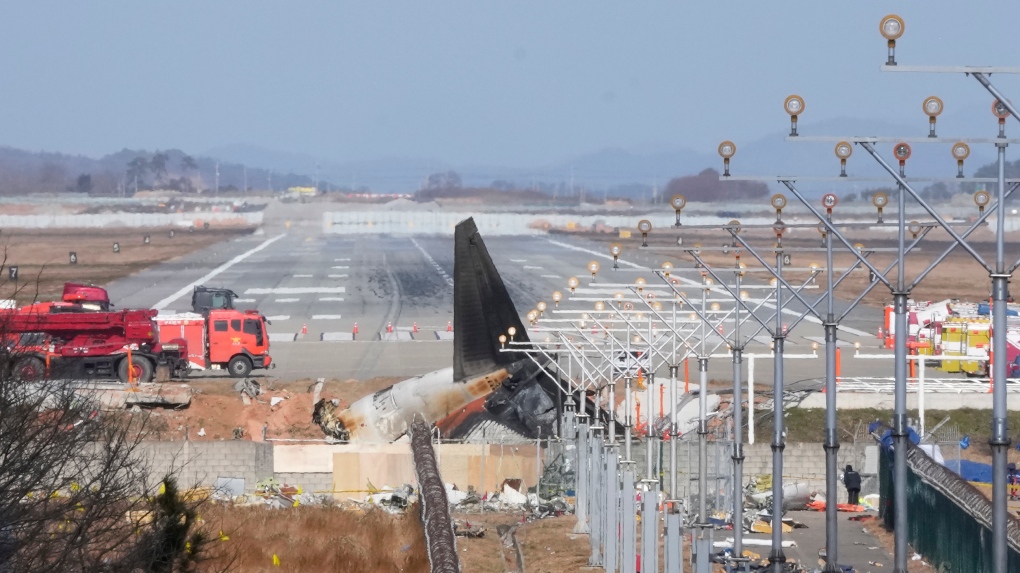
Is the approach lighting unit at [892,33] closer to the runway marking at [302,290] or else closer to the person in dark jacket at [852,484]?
the person in dark jacket at [852,484]

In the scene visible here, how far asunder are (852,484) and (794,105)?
20000 millimetres

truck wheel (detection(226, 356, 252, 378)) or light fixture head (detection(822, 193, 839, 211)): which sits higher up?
light fixture head (detection(822, 193, 839, 211))

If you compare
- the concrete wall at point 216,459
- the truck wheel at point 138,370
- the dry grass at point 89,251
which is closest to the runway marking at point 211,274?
the dry grass at point 89,251

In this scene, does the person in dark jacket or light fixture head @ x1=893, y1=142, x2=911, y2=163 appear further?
the person in dark jacket

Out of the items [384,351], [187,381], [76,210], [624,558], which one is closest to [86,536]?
[624,558]

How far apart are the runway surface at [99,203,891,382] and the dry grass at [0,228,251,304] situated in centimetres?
324

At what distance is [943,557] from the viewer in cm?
2870

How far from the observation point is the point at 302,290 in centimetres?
9531

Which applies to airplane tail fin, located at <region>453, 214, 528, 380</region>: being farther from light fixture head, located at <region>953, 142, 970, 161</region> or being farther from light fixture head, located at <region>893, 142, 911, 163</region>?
light fixture head, located at <region>893, 142, 911, 163</region>

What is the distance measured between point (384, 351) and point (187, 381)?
10821 millimetres

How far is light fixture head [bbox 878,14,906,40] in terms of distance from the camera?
16828 millimetres

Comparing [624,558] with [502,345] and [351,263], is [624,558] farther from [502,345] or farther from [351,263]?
[351,263]

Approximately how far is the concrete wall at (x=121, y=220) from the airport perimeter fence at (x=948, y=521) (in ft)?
485

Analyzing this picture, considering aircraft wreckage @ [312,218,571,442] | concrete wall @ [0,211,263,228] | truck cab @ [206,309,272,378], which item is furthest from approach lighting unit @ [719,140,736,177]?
concrete wall @ [0,211,263,228]
